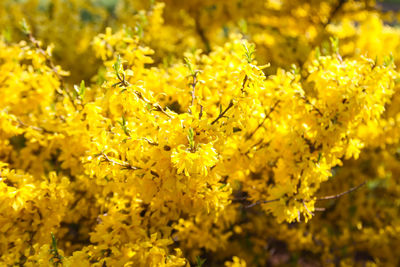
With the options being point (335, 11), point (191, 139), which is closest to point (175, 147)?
point (191, 139)

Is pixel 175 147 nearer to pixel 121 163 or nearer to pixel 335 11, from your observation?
pixel 121 163

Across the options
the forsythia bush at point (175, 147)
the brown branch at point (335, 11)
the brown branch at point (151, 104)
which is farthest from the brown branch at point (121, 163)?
the brown branch at point (335, 11)

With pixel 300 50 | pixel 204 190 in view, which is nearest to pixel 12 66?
pixel 204 190

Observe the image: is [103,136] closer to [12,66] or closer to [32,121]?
[32,121]

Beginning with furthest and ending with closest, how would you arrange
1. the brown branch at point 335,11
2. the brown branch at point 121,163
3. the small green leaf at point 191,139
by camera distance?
the brown branch at point 335,11 < the brown branch at point 121,163 < the small green leaf at point 191,139

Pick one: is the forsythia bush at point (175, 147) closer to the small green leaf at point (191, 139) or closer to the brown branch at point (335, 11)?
the small green leaf at point (191, 139)

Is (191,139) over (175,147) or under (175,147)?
over

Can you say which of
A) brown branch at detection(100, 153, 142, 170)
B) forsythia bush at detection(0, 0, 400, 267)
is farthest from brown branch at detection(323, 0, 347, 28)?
brown branch at detection(100, 153, 142, 170)

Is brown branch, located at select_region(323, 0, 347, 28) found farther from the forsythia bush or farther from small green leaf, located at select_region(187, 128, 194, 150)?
small green leaf, located at select_region(187, 128, 194, 150)

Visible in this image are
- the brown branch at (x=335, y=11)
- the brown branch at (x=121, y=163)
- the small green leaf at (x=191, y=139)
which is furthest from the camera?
the brown branch at (x=335, y=11)

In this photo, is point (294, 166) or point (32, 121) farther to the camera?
point (32, 121)

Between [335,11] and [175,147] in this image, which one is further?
[335,11]
